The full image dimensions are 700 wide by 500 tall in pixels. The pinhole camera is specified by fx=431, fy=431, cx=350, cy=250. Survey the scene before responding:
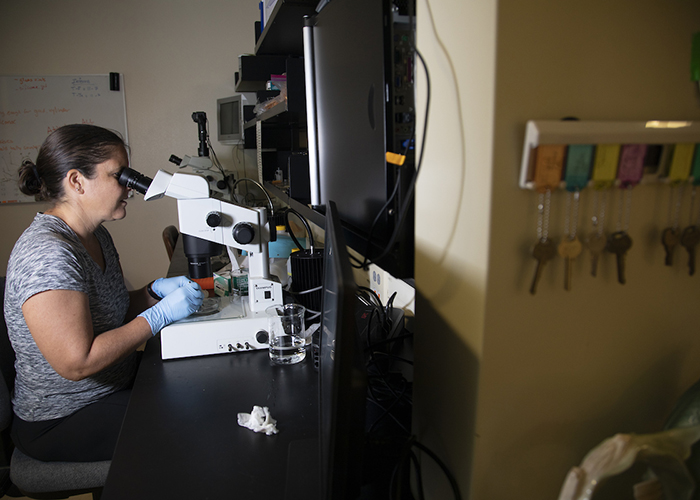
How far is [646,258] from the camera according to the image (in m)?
0.51

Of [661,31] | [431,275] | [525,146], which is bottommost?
[431,275]

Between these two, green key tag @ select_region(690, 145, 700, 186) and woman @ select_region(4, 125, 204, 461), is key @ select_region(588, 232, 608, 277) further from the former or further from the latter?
woman @ select_region(4, 125, 204, 461)

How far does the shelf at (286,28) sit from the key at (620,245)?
46.7 inches

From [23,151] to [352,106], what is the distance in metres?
3.48

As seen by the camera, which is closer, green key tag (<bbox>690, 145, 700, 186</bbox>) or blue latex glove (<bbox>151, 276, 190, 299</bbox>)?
green key tag (<bbox>690, 145, 700, 186</bbox>)

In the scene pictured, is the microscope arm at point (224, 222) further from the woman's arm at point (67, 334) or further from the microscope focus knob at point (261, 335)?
the woman's arm at point (67, 334)

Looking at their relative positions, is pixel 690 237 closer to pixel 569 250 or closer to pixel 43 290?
pixel 569 250

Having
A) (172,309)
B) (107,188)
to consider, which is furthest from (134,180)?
(172,309)

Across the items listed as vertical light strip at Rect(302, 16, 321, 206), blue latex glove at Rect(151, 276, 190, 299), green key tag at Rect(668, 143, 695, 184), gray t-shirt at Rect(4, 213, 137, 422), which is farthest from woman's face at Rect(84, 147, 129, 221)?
green key tag at Rect(668, 143, 695, 184)

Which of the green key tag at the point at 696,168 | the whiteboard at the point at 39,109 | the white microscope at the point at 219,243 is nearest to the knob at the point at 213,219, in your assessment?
the white microscope at the point at 219,243

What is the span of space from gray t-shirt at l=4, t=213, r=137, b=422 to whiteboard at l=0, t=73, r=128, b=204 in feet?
8.33

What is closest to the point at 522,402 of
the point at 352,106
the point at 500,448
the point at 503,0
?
the point at 500,448

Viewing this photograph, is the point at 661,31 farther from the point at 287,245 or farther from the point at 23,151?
the point at 23,151

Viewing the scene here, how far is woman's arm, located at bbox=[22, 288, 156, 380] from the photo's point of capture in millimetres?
1052
